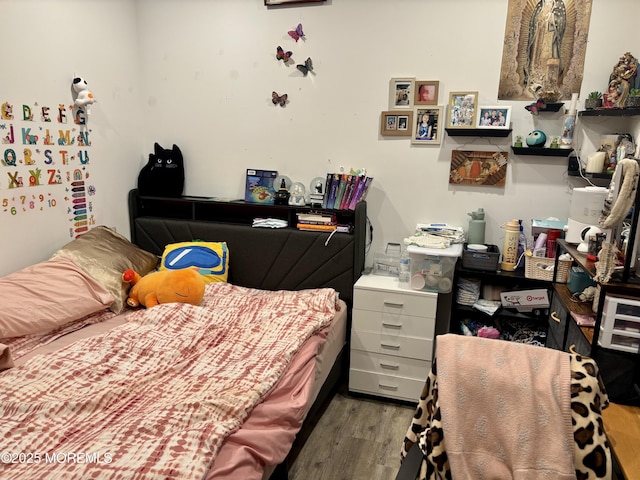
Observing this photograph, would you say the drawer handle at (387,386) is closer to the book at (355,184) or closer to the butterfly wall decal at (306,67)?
the book at (355,184)

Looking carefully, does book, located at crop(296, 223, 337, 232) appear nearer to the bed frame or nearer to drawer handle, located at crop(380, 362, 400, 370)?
the bed frame

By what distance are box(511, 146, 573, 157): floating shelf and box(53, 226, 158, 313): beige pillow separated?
2.39 metres

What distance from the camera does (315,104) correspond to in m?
3.06

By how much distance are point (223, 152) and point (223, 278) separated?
0.91 meters

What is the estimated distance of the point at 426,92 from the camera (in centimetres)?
284

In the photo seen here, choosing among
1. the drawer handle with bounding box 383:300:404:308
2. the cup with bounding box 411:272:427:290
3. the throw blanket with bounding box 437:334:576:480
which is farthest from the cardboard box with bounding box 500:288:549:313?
the throw blanket with bounding box 437:334:576:480

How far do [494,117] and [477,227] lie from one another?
64 centimetres

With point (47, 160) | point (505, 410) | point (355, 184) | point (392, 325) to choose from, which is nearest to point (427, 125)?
point (355, 184)

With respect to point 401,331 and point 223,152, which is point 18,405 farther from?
point 223,152

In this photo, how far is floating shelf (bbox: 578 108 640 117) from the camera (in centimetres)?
234

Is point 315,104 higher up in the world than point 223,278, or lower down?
higher up

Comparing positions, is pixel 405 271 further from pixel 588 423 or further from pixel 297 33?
pixel 588 423

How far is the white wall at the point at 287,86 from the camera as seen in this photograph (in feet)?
8.64

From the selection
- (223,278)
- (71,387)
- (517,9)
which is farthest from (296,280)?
(517,9)
